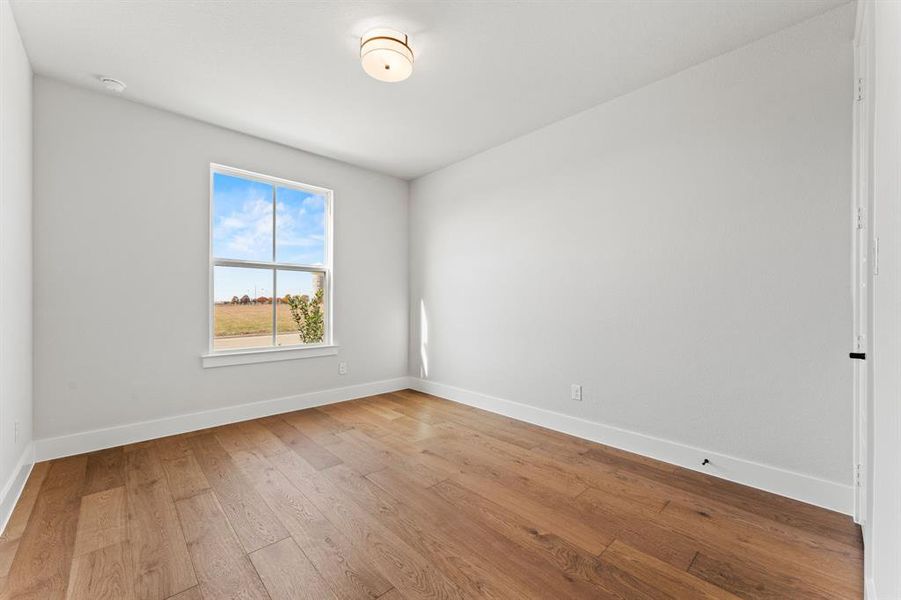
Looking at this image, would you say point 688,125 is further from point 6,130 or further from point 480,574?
point 6,130

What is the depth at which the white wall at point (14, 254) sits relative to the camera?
6.18 feet

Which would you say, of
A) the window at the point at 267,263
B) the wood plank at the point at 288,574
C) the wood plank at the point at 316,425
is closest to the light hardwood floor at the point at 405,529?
the wood plank at the point at 288,574

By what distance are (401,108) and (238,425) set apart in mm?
2989

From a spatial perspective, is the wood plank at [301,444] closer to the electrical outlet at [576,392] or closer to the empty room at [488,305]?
the empty room at [488,305]

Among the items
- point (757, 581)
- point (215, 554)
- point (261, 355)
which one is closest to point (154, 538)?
point (215, 554)

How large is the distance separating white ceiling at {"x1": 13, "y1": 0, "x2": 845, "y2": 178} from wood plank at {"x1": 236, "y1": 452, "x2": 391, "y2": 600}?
259 cm

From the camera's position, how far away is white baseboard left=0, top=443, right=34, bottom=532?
6.02 ft

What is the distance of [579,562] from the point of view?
62.7 inches

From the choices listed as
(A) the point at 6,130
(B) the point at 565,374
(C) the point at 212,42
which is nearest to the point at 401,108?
(C) the point at 212,42

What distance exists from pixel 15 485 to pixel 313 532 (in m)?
1.72

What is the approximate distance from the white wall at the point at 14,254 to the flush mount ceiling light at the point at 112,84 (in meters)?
0.36

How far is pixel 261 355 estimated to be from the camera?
356 cm

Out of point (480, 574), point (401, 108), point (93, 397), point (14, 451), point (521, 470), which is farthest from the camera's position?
point (401, 108)

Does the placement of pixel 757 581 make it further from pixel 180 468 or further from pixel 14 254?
pixel 14 254
